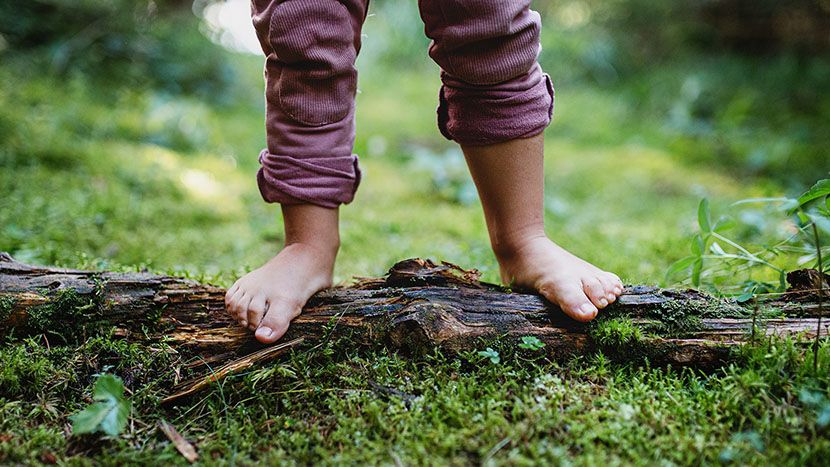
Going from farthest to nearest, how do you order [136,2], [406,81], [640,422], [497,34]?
[406,81]
[136,2]
[497,34]
[640,422]

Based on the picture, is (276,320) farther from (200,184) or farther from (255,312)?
(200,184)

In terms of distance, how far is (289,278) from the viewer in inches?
50.2

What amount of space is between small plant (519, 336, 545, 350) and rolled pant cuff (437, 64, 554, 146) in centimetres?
48

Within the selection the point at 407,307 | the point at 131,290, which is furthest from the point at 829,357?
the point at 131,290

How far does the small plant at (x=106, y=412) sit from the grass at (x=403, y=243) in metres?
0.05

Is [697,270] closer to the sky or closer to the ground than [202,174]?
closer to the sky

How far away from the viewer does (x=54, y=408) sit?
1.02 meters

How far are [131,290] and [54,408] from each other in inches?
11.9

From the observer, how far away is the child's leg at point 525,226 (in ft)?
3.95

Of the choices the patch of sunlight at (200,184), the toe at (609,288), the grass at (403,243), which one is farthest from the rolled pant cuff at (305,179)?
the patch of sunlight at (200,184)

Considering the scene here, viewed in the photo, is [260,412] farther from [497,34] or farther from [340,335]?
[497,34]

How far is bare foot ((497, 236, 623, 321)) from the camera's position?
1.16m

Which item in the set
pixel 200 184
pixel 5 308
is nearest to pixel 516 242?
pixel 5 308

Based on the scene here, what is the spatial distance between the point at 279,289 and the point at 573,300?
675 millimetres
